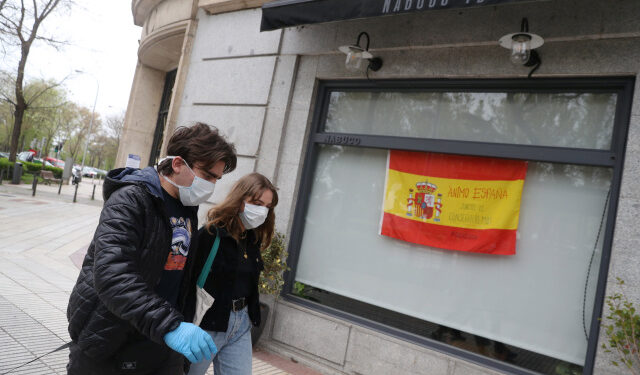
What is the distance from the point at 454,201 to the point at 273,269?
2.15 meters

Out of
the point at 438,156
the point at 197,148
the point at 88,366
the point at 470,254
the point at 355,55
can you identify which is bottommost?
the point at 88,366

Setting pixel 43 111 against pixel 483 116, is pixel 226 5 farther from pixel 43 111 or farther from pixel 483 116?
pixel 43 111

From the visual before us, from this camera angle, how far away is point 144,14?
10531 millimetres

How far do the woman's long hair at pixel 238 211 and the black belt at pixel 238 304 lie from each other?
0.38 metres

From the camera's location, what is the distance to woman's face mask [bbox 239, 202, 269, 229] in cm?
289

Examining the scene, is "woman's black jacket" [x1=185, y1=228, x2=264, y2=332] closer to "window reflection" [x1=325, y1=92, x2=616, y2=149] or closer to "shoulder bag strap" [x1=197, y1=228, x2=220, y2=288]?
"shoulder bag strap" [x1=197, y1=228, x2=220, y2=288]

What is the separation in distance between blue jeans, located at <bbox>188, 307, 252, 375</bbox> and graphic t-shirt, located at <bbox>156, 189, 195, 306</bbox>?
24.4 inches

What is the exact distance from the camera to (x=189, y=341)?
162cm

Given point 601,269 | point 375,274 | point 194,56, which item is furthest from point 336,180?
point 194,56

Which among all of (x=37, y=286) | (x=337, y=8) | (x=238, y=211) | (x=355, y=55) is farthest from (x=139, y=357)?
(x=37, y=286)

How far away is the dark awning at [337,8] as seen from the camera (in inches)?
151

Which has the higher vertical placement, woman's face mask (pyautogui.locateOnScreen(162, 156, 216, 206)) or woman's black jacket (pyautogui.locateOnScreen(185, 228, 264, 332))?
woman's face mask (pyautogui.locateOnScreen(162, 156, 216, 206))

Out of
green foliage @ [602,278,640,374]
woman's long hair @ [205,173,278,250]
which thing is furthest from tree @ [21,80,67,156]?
green foliage @ [602,278,640,374]

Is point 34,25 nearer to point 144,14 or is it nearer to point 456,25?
point 144,14
